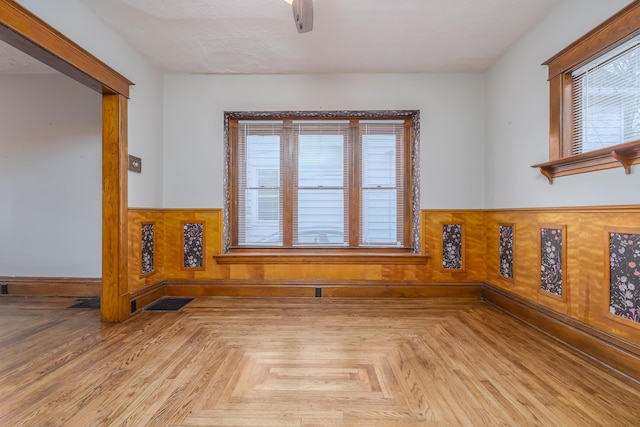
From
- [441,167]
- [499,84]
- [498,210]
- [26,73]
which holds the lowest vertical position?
[498,210]

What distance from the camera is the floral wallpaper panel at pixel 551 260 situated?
2.57 metres

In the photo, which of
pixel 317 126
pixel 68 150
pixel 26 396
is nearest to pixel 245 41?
pixel 317 126

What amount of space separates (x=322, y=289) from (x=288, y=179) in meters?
1.43

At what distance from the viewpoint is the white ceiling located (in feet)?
8.36

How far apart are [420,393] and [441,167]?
2718mm

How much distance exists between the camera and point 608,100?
2207mm

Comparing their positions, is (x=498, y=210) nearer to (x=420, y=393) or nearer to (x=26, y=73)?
(x=420, y=393)

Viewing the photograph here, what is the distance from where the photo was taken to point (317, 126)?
3943mm

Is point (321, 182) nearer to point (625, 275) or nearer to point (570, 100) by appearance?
point (570, 100)

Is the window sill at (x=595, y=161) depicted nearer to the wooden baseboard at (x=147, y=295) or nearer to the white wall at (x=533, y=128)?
the white wall at (x=533, y=128)

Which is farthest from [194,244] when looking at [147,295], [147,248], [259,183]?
[259,183]

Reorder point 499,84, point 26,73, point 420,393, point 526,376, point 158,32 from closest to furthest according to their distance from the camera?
point 420,393
point 526,376
point 158,32
point 499,84
point 26,73

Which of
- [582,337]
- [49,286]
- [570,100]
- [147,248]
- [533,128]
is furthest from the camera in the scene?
[49,286]

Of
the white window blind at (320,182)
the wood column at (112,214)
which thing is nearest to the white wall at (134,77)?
the wood column at (112,214)
